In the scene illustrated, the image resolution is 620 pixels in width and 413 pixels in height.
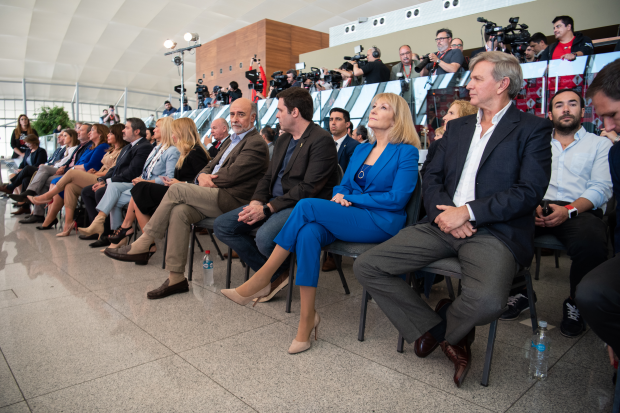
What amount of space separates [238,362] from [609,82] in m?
1.69

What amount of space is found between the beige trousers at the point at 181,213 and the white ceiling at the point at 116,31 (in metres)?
12.9

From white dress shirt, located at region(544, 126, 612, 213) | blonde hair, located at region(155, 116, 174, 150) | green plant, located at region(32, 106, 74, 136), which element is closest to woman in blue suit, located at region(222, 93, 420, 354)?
white dress shirt, located at region(544, 126, 612, 213)

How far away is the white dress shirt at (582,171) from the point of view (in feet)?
7.12

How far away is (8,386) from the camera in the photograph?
1.44m

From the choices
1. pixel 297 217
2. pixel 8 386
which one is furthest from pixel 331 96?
pixel 8 386

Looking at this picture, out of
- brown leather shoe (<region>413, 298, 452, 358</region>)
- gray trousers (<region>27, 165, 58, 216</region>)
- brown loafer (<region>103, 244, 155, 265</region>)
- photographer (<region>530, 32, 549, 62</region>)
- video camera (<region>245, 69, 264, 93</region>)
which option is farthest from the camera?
video camera (<region>245, 69, 264, 93</region>)

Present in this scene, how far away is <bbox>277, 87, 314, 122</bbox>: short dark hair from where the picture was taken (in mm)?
2508

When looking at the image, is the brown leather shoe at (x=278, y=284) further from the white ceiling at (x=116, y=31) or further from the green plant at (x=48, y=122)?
the green plant at (x=48, y=122)

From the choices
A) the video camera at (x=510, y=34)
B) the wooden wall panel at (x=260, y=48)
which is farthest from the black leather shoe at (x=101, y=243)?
the wooden wall panel at (x=260, y=48)

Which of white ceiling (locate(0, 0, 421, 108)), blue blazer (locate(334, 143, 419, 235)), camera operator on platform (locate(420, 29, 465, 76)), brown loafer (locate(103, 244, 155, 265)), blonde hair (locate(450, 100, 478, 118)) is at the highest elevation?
white ceiling (locate(0, 0, 421, 108))

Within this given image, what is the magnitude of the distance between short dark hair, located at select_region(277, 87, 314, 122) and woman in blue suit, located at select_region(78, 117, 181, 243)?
1.58 m

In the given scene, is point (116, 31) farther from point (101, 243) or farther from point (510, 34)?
point (510, 34)

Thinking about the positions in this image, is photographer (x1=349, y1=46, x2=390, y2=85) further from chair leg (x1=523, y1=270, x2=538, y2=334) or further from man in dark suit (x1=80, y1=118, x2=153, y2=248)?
chair leg (x1=523, y1=270, x2=538, y2=334)

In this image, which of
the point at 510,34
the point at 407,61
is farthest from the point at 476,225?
the point at 407,61
